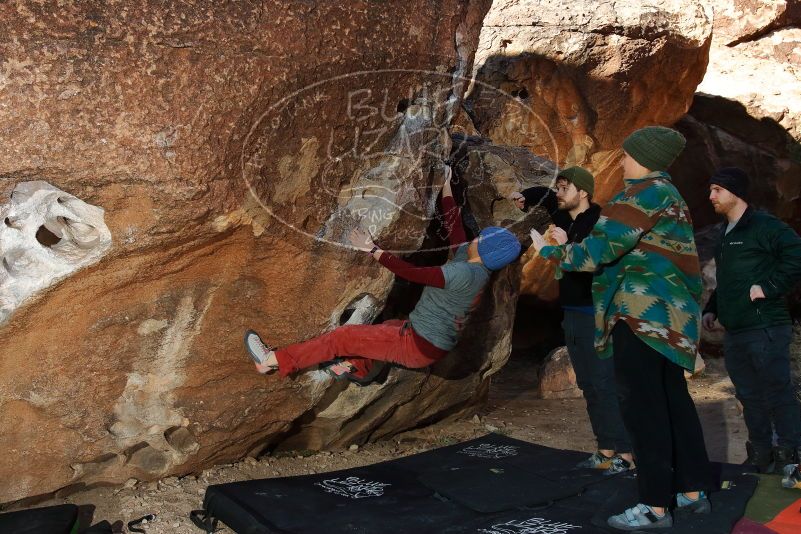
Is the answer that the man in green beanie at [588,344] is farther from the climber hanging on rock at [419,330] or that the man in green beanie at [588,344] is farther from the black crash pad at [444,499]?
the climber hanging on rock at [419,330]

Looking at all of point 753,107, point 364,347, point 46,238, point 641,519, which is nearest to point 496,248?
point 364,347

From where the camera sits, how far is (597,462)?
3809 mm

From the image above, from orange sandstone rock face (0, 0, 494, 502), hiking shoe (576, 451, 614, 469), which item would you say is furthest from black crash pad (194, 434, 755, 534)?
orange sandstone rock face (0, 0, 494, 502)

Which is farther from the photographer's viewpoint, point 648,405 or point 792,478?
point 792,478

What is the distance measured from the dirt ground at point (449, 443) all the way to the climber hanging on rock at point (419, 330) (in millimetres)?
722

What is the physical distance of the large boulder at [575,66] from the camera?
22.7 ft

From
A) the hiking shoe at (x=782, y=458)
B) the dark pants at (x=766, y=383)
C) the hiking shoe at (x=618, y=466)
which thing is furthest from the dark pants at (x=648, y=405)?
the hiking shoe at (x=782, y=458)

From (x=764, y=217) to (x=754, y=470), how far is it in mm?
1187

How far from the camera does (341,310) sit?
3842mm

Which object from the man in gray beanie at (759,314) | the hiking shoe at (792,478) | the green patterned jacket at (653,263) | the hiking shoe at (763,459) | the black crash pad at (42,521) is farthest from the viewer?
the hiking shoe at (763,459)

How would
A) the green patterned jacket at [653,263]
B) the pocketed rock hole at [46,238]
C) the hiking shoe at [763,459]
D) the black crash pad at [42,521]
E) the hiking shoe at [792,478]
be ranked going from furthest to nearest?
1. the hiking shoe at [763,459]
2. the hiking shoe at [792,478]
3. the pocketed rock hole at [46,238]
4. the black crash pad at [42,521]
5. the green patterned jacket at [653,263]

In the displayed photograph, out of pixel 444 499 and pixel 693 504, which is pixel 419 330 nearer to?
pixel 444 499

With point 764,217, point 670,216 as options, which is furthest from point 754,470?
point 670,216

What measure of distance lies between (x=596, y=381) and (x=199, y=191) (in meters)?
2.04
